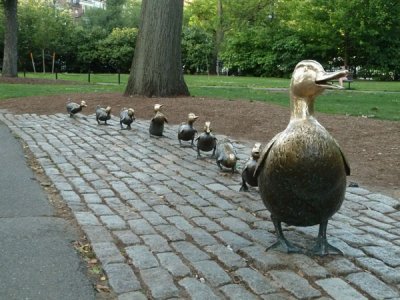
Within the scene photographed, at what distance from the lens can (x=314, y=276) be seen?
13.1 feet

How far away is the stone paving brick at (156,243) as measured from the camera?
4.59 metres

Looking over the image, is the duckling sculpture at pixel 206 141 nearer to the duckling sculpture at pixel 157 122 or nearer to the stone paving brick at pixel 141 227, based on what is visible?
the duckling sculpture at pixel 157 122

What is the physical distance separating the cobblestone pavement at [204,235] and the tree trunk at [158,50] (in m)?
7.05

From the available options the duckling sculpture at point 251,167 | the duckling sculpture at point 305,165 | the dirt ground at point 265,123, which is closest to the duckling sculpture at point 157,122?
the dirt ground at point 265,123

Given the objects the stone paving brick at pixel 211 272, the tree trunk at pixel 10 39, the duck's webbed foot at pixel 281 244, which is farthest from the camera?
the tree trunk at pixel 10 39

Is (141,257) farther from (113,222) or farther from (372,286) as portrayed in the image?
(372,286)

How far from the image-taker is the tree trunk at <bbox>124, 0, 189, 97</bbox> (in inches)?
603

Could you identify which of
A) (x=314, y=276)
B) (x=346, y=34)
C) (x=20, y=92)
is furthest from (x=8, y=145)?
(x=346, y=34)

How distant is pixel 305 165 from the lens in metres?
4.08

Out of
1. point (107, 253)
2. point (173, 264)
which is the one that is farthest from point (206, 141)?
point (173, 264)

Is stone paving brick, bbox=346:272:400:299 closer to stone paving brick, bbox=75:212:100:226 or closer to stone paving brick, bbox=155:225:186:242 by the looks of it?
stone paving brick, bbox=155:225:186:242

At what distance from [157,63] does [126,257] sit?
37.8ft

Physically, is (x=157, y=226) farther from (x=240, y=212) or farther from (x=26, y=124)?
(x=26, y=124)

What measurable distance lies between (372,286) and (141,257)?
1756 millimetres
